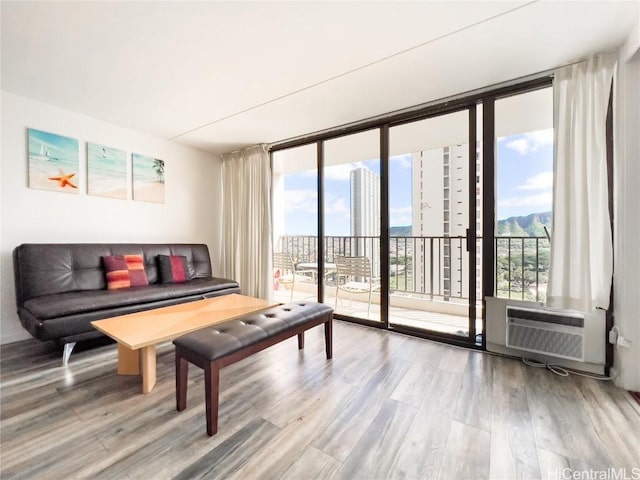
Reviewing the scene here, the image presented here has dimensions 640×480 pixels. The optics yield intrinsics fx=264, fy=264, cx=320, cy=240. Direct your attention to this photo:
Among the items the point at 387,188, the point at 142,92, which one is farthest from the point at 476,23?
the point at 142,92

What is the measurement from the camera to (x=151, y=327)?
1739mm

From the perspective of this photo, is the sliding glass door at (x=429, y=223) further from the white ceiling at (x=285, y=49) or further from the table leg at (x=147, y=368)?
the table leg at (x=147, y=368)

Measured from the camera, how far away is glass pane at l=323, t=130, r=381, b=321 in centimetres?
378

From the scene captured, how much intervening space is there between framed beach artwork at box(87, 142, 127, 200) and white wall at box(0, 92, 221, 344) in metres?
0.06

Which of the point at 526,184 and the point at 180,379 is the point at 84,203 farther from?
the point at 526,184

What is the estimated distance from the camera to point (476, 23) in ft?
5.32

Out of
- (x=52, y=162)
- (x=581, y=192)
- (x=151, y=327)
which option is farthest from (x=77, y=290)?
(x=581, y=192)

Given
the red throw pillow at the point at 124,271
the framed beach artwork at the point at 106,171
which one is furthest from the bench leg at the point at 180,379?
the framed beach artwork at the point at 106,171

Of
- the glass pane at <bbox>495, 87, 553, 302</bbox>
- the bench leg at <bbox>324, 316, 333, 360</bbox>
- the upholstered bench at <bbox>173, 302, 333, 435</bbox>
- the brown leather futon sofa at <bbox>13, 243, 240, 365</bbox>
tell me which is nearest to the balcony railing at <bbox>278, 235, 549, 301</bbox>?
the glass pane at <bbox>495, 87, 553, 302</bbox>

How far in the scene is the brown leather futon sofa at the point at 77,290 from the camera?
6.56 feet

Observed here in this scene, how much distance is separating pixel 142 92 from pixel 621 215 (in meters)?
3.88

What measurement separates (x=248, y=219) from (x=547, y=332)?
347 centimetres

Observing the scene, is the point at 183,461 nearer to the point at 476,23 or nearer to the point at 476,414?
the point at 476,414

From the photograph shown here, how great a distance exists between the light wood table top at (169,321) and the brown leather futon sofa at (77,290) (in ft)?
1.02
